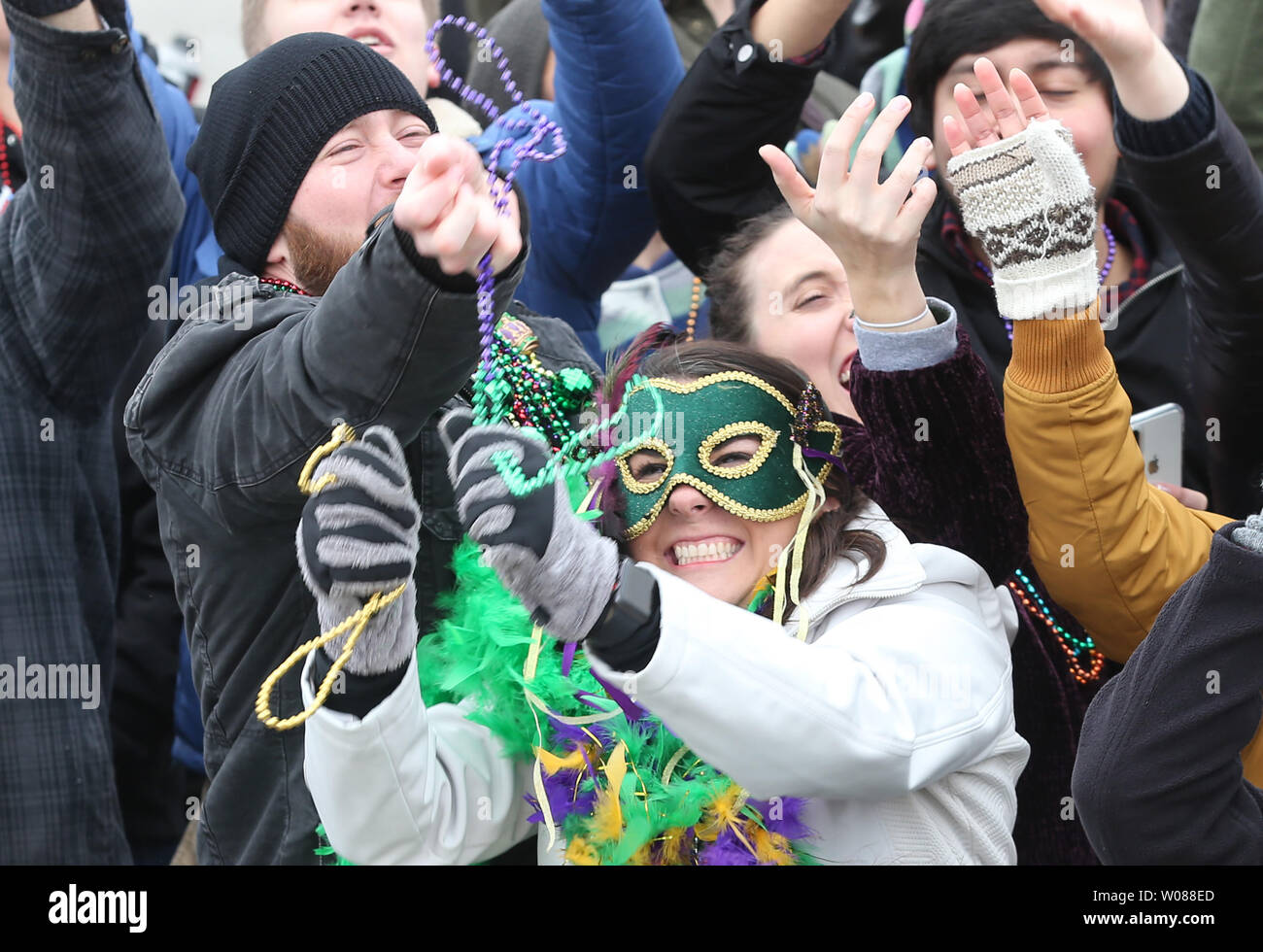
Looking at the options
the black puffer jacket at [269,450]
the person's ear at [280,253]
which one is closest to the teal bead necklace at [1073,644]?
the black puffer jacket at [269,450]

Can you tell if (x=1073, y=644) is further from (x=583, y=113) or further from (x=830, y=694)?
(x=583, y=113)

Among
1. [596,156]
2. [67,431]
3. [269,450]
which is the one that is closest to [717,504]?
[269,450]

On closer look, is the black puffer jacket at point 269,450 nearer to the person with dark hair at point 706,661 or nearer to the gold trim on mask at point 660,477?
the person with dark hair at point 706,661

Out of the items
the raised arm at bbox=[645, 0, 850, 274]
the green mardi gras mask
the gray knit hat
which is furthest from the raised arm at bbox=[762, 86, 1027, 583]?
the gray knit hat

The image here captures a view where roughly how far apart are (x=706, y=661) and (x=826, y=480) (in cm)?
56

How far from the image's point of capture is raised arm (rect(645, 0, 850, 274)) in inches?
106

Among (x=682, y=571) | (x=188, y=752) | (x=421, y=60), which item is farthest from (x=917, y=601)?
(x=188, y=752)

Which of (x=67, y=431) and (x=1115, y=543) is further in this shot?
(x=67, y=431)

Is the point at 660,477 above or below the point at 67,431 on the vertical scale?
above

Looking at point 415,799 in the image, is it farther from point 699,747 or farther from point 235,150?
point 235,150

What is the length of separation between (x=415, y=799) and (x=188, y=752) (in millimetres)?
1519

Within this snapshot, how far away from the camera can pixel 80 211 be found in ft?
7.68

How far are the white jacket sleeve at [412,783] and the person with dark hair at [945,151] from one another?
107 cm

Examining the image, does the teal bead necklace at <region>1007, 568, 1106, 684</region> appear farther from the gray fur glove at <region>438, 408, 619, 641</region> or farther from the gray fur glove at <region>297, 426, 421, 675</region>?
the gray fur glove at <region>297, 426, 421, 675</region>
